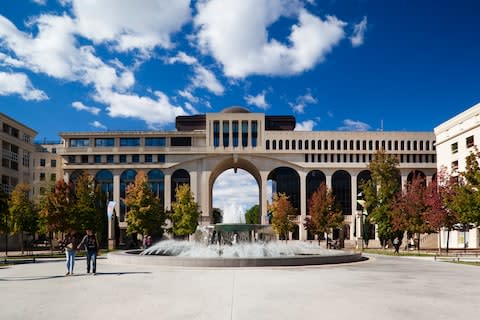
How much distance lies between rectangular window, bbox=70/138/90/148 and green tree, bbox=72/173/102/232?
3077 cm

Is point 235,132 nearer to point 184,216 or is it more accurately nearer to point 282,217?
point 282,217

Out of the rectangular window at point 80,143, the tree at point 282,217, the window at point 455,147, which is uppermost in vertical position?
the rectangular window at point 80,143

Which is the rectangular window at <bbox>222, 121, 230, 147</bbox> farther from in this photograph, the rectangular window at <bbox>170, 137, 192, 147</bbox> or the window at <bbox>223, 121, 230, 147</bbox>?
the rectangular window at <bbox>170, 137, 192, 147</bbox>

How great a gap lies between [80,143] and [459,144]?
6219 centimetres

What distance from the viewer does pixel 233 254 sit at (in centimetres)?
2828

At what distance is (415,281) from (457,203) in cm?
1740

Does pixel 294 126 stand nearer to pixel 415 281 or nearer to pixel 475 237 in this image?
pixel 475 237

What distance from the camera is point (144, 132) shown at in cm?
8106

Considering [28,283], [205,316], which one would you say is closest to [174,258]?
[28,283]

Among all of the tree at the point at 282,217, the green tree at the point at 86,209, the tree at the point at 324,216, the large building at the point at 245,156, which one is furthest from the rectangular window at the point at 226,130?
the green tree at the point at 86,209

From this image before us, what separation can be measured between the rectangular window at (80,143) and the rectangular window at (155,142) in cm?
1092

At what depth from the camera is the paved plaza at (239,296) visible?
10102 millimetres

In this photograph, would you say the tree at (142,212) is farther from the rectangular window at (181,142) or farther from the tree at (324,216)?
the rectangular window at (181,142)

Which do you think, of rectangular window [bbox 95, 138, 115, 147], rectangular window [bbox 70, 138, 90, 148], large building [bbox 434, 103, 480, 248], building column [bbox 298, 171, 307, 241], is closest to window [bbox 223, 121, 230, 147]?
building column [bbox 298, 171, 307, 241]
